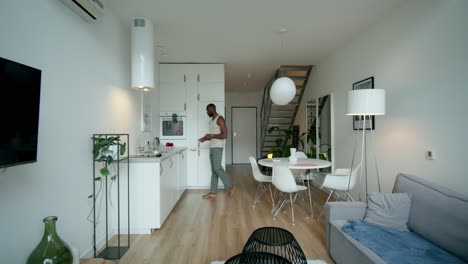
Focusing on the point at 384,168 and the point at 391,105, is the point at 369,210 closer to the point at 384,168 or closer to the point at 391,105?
the point at 384,168

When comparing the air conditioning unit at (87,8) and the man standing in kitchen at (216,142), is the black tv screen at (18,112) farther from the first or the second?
the man standing in kitchen at (216,142)

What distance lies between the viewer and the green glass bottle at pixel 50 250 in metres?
1.23

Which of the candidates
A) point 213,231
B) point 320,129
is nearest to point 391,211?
point 213,231

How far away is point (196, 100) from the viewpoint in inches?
183

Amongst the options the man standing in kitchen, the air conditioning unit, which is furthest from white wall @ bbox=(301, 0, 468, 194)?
the air conditioning unit

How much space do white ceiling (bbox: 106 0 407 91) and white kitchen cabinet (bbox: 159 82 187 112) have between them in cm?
51

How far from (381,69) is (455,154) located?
135cm

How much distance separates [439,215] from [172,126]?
410cm

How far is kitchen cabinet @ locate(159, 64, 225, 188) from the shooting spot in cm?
463

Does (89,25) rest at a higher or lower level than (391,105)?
higher

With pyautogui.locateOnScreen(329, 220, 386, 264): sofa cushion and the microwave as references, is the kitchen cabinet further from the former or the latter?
pyautogui.locateOnScreen(329, 220, 386, 264): sofa cushion

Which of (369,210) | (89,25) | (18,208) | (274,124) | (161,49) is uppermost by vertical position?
(161,49)

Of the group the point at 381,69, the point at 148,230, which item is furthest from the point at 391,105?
the point at 148,230

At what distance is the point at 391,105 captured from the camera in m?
2.64
